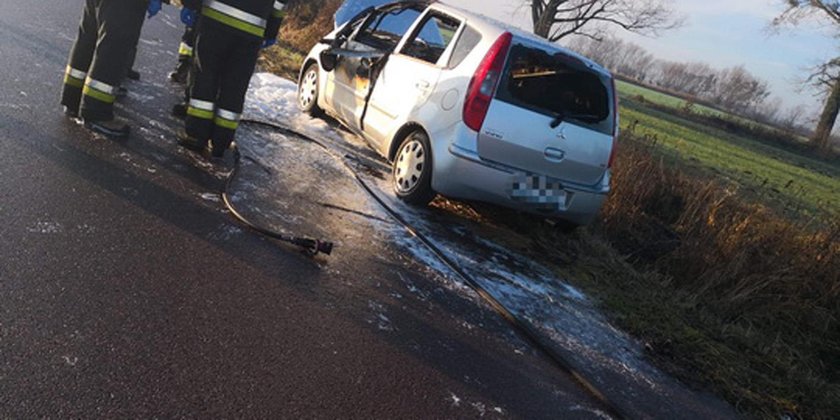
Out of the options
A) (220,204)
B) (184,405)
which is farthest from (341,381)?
(220,204)

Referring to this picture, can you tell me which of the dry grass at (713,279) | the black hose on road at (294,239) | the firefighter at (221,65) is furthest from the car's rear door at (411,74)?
the black hose on road at (294,239)

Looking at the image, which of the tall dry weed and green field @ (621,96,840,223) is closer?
the tall dry weed

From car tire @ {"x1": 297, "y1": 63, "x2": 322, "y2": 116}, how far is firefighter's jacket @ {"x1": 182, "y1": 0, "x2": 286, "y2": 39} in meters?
2.87

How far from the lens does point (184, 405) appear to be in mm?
2428

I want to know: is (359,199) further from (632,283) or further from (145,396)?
(145,396)

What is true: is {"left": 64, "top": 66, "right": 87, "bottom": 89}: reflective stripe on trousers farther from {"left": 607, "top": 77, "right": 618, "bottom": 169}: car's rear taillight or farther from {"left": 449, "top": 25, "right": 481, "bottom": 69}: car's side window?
{"left": 607, "top": 77, "right": 618, "bottom": 169}: car's rear taillight

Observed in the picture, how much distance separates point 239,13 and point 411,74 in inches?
69.9

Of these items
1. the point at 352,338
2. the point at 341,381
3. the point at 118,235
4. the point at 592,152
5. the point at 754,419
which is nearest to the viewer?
the point at 341,381

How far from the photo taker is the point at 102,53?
4996mm

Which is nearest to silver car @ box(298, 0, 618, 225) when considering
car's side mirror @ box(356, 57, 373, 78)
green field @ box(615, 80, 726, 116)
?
car's side mirror @ box(356, 57, 373, 78)

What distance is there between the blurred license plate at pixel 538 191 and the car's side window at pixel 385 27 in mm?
2815

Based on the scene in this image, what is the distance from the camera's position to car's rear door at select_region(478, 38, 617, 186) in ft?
17.7

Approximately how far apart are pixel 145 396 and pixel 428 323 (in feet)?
→ 5.64

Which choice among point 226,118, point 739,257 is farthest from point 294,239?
point 739,257
